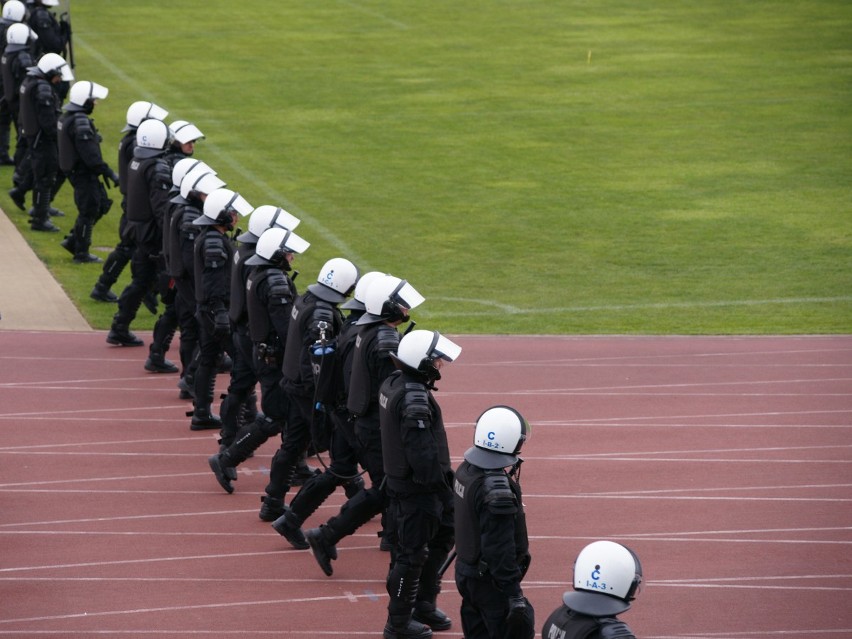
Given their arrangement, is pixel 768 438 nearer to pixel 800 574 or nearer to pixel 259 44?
pixel 800 574

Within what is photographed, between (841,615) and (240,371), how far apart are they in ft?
16.9

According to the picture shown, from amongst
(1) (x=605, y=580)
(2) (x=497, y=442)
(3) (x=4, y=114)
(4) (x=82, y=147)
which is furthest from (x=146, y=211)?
(1) (x=605, y=580)

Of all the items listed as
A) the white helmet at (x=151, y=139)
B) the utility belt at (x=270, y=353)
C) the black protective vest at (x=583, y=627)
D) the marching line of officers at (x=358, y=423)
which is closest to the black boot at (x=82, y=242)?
the white helmet at (x=151, y=139)

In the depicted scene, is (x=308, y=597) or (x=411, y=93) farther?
(x=411, y=93)

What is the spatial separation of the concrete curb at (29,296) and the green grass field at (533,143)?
24cm

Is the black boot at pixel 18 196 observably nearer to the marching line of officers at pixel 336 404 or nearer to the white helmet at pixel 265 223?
the marching line of officers at pixel 336 404

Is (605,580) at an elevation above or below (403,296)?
below

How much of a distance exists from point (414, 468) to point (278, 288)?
2.96m

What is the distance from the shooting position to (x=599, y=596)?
6.80 m

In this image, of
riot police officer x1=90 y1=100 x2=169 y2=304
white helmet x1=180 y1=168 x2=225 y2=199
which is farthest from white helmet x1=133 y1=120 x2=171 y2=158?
white helmet x1=180 y1=168 x2=225 y2=199

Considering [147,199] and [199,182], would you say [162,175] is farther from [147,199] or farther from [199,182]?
[199,182]

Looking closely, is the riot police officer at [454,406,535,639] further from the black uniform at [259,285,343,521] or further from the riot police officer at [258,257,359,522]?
the black uniform at [259,285,343,521]

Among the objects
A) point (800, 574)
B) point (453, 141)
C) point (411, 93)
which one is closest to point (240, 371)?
point (800, 574)

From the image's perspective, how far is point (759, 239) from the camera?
2080 centimetres
